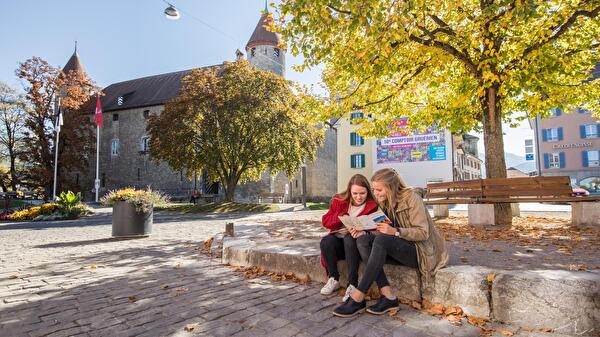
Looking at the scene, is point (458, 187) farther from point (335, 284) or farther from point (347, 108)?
point (335, 284)

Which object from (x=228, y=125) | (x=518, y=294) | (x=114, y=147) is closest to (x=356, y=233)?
(x=518, y=294)

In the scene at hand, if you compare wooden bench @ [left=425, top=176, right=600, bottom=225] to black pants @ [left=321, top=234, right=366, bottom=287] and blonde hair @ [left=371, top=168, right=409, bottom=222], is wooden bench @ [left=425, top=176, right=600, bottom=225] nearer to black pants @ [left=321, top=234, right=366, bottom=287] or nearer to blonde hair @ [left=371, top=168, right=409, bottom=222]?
blonde hair @ [left=371, top=168, right=409, bottom=222]

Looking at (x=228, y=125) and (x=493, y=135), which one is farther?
(x=228, y=125)

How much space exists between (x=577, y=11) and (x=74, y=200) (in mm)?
18332

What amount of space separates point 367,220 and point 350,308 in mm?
770

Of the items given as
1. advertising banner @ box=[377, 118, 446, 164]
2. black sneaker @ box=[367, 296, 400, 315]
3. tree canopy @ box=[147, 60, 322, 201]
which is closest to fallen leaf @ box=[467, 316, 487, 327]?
black sneaker @ box=[367, 296, 400, 315]

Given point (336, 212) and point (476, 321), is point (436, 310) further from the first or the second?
point (336, 212)

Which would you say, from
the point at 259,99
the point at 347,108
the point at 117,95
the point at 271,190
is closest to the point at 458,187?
the point at 347,108

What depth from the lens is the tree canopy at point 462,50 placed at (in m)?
6.42

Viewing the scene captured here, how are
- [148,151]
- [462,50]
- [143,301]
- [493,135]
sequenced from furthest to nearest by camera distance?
[148,151] < [493,135] < [462,50] < [143,301]

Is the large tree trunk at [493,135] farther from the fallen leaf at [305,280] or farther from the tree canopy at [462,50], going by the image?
the fallen leaf at [305,280]

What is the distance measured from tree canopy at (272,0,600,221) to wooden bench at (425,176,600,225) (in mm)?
1192

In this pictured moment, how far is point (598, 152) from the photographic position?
36562 millimetres

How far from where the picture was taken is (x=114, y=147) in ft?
137
